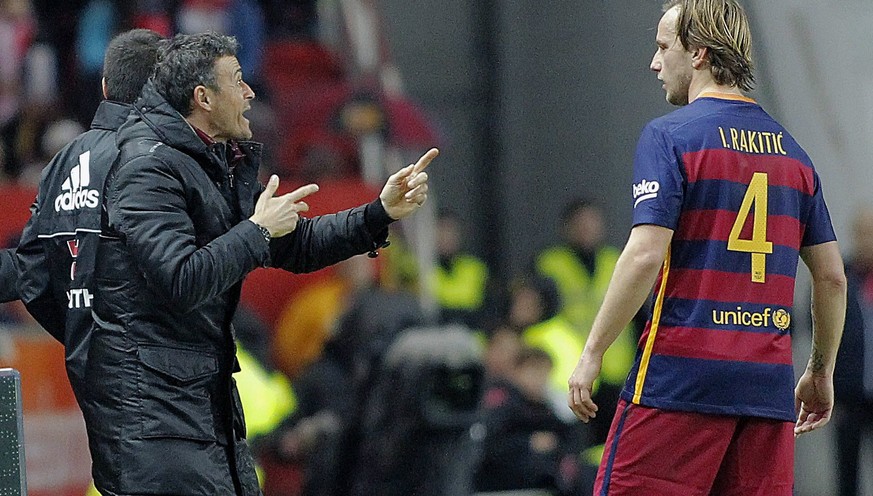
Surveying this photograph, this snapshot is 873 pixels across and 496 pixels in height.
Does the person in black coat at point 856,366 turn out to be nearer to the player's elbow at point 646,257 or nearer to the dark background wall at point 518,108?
the dark background wall at point 518,108

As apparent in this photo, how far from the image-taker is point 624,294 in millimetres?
3229

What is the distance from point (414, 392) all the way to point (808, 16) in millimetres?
2882

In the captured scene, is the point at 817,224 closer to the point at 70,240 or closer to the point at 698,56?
the point at 698,56

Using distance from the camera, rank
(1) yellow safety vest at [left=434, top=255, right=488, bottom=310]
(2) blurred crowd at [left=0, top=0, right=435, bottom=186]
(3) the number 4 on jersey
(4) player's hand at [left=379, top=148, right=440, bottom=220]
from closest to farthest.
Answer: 1. (3) the number 4 on jersey
2. (4) player's hand at [left=379, top=148, right=440, bottom=220]
3. (2) blurred crowd at [left=0, top=0, right=435, bottom=186]
4. (1) yellow safety vest at [left=434, top=255, right=488, bottom=310]

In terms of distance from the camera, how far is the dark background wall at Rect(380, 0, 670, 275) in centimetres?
755

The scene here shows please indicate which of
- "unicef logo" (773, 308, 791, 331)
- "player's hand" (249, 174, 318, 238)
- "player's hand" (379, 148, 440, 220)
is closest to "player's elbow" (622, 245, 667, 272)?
"unicef logo" (773, 308, 791, 331)

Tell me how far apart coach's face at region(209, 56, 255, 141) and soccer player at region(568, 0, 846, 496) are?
39.1 inches

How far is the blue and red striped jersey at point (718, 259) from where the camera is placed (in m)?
3.27

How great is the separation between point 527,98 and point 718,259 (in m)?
4.46

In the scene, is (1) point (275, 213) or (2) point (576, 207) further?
(2) point (576, 207)

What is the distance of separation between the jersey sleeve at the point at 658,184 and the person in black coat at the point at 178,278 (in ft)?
2.69

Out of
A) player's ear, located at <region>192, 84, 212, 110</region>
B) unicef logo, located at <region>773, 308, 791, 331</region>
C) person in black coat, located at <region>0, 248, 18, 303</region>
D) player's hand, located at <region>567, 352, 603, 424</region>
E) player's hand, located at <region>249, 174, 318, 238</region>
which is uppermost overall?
player's ear, located at <region>192, 84, 212, 110</region>

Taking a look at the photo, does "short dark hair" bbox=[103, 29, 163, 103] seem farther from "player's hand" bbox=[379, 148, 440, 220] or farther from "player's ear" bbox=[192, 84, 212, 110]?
"player's hand" bbox=[379, 148, 440, 220]

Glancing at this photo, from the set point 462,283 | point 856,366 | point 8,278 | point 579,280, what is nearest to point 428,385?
point 462,283
